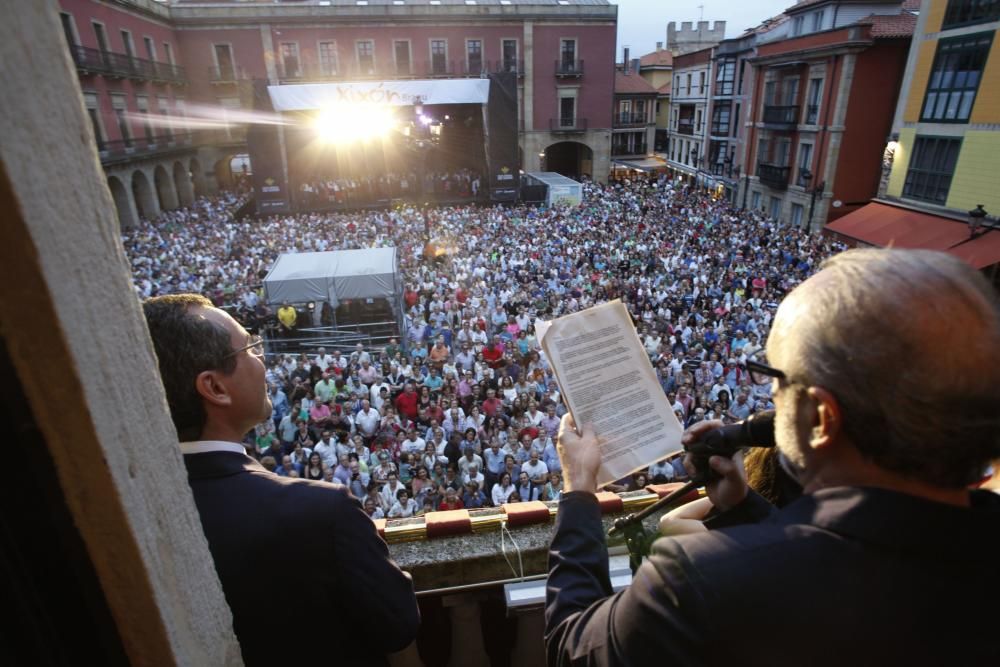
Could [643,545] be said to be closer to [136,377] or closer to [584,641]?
[584,641]

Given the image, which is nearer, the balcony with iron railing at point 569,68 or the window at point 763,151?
the window at point 763,151

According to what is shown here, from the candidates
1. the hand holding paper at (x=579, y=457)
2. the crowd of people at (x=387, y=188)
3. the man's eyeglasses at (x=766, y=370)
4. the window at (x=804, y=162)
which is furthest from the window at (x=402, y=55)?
the man's eyeglasses at (x=766, y=370)

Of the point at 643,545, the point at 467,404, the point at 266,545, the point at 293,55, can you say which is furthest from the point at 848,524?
the point at 293,55

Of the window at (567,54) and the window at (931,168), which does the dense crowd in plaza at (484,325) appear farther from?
the window at (567,54)

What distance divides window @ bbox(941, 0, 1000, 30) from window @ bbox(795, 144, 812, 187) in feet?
24.5

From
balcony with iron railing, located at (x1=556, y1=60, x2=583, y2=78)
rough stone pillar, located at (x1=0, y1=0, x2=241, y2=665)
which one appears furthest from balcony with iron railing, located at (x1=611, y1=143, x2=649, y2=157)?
rough stone pillar, located at (x1=0, y1=0, x2=241, y2=665)

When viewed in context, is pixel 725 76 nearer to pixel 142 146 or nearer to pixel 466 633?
pixel 142 146

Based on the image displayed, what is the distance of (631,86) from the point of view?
4425 centimetres

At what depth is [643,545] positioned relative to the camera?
6.63 feet

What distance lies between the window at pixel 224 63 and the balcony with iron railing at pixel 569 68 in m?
19.0

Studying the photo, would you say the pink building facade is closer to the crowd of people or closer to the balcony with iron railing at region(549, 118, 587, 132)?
the balcony with iron railing at region(549, 118, 587, 132)

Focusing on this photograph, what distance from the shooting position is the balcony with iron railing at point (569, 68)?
33844 millimetres

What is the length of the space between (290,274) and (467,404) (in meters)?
5.47

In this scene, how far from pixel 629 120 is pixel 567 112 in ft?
41.7
